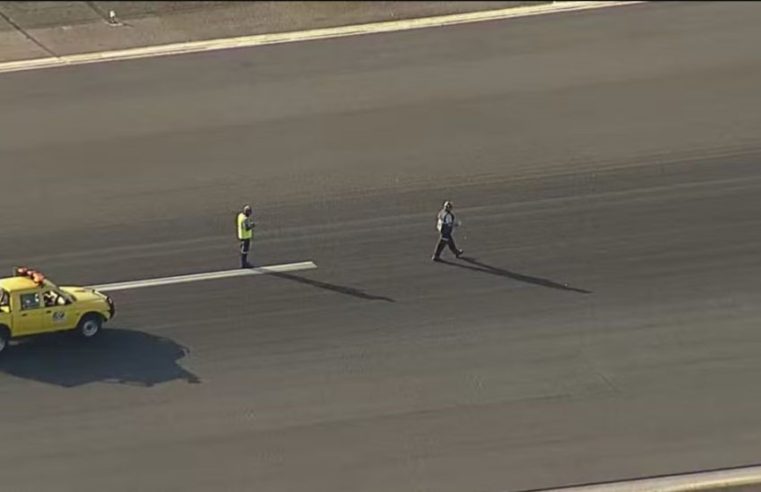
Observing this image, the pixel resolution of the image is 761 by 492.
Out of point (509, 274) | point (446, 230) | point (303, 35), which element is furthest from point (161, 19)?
point (509, 274)

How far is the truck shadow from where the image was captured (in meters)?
27.4

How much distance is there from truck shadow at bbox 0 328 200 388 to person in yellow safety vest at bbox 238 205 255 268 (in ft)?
10.9

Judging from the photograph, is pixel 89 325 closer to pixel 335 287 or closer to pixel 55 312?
pixel 55 312

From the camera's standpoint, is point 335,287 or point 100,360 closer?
point 100,360

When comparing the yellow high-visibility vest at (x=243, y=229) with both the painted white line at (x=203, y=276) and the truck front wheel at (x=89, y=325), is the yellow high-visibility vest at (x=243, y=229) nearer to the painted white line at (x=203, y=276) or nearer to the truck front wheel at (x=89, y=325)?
the painted white line at (x=203, y=276)

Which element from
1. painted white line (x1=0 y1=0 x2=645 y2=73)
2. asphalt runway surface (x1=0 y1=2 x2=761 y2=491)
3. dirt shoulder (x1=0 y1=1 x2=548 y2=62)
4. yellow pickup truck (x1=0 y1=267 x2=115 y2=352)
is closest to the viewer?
asphalt runway surface (x1=0 y1=2 x2=761 y2=491)

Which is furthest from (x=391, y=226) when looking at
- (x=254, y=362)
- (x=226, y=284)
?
(x=254, y=362)

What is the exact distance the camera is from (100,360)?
28156 millimetres

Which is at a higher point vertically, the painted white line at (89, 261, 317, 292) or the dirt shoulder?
the dirt shoulder

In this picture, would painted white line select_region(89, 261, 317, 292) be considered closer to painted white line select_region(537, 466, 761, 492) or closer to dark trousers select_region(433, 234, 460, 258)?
dark trousers select_region(433, 234, 460, 258)

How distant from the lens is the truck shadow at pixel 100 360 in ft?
90.0

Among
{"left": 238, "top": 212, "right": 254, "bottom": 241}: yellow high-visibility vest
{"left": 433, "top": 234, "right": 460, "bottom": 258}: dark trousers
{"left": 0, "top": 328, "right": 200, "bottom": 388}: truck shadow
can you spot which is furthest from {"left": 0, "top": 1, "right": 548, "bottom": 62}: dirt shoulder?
{"left": 0, "top": 328, "right": 200, "bottom": 388}: truck shadow

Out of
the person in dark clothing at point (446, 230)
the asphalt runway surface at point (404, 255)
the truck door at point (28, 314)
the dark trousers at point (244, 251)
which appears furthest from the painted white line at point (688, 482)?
the truck door at point (28, 314)

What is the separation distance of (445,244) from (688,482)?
30.2 ft
